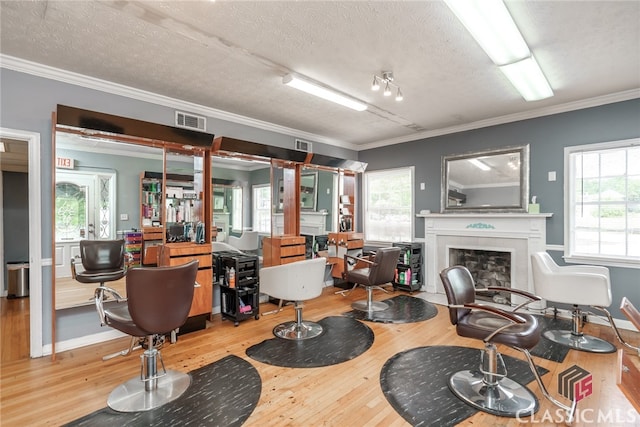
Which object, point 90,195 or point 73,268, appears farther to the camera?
point 90,195

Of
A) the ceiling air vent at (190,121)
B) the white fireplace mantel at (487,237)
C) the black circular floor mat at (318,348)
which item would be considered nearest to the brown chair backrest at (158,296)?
the black circular floor mat at (318,348)

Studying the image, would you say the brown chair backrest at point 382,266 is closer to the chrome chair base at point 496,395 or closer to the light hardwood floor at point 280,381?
the light hardwood floor at point 280,381

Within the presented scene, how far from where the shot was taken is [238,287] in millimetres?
3650

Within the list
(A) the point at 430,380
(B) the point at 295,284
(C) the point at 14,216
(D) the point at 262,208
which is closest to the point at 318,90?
(D) the point at 262,208

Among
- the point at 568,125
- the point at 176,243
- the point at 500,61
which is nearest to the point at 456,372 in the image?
the point at 500,61

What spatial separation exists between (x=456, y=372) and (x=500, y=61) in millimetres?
2694

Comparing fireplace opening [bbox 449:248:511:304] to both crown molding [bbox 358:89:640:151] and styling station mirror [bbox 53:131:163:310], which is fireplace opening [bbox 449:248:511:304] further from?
styling station mirror [bbox 53:131:163:310]

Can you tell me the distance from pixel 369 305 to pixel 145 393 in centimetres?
276

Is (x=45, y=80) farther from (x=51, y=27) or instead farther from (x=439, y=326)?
(x=439, y=326)

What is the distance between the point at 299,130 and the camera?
514 centimetres

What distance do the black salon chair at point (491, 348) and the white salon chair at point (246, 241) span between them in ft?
8.94

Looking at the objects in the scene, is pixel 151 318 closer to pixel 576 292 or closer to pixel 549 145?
pixel 576 292

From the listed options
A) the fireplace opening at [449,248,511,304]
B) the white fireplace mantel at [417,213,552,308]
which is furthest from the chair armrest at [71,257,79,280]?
the fireplace opening at [449,248,511,304]

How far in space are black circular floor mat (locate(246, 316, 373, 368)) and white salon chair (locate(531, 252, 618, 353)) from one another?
1948 mm
